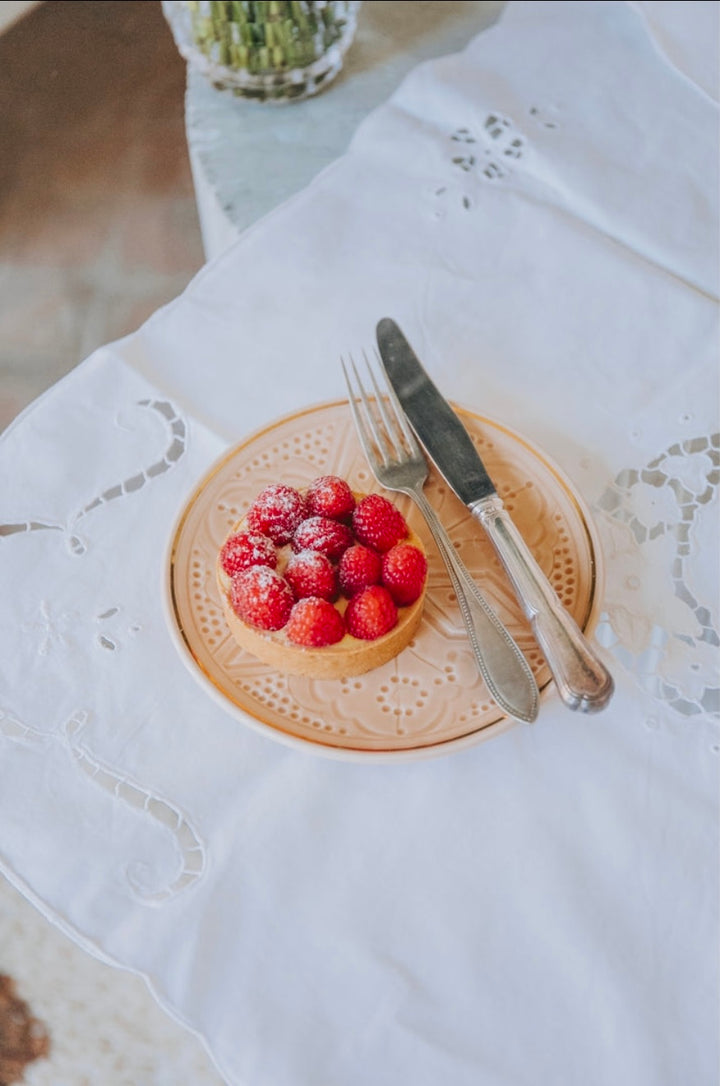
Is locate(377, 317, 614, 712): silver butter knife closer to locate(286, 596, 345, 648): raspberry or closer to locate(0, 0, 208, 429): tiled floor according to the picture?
locate(286, 596, 345, 648): raspberry

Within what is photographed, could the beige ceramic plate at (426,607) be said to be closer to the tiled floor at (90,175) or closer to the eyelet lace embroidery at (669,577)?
the eyelet lace embroidery at (669,577)

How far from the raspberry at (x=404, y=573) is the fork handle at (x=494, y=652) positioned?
0.04 m

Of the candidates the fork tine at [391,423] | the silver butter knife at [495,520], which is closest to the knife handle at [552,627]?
the silver butter knife at [495,520]

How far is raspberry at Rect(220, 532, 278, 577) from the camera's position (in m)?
0.70

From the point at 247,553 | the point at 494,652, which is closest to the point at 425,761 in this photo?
the point at 494,652

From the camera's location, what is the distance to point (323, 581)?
69 centimetres

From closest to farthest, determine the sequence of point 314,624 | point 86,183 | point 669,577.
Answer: point 314,624
point 669,577
point 86,183

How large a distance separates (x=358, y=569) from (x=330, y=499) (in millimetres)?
68

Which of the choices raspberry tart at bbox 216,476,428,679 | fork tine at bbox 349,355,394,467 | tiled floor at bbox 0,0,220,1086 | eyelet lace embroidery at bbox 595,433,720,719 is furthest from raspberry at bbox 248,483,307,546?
tiled floor at bbox 0,0,220,1086

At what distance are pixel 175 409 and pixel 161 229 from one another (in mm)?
1036

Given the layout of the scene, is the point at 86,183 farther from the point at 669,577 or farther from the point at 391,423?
the point at 669,577

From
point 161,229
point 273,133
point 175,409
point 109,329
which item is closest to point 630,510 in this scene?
point 175,409

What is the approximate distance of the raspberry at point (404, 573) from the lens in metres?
0.69

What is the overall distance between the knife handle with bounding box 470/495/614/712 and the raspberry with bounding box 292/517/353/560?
0.40ft
